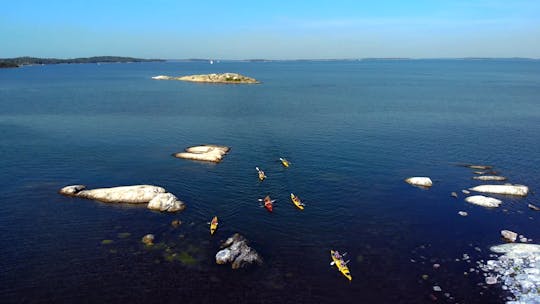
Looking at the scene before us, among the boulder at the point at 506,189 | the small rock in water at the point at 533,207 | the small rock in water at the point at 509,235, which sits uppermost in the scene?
the boulder at the point at 506,189

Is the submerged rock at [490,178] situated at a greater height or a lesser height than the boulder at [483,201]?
greater

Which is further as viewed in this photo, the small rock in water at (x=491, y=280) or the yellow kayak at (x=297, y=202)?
the yellow kayak at (x=297, y=202)

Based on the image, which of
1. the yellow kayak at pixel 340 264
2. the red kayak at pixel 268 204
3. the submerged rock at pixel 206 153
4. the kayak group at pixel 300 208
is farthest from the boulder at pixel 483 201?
the submerged rock at pixel 206 153

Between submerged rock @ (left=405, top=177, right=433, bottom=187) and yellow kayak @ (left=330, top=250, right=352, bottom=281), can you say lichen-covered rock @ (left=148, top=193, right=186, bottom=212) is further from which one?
submerged rock @ (left=405, top=177, right=433, bottom=187)

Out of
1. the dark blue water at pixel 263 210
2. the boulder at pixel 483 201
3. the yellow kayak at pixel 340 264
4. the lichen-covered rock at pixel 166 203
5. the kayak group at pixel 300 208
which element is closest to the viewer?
the dark blue water at pixel 263 210

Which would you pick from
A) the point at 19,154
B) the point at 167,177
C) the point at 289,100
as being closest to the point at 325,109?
the point at 289,100

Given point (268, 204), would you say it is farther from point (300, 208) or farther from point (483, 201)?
point (483, 201)

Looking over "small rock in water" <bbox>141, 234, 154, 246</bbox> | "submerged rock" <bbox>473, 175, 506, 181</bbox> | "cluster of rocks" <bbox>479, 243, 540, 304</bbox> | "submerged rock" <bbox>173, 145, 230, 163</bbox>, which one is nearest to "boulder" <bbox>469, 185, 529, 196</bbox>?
"submerged rock" <bbox>473, 175, 506, 181</bbox>

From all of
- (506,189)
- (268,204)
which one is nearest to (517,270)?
(506,189)

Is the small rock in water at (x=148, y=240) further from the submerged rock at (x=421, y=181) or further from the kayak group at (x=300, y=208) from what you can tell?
the submerged rock at (x=421, y=181)
